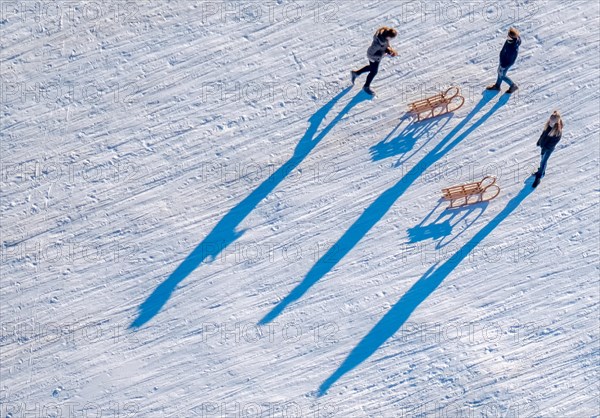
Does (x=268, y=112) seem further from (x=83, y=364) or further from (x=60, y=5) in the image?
(x=83, y=364)

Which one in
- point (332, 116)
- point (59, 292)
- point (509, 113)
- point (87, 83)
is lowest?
point (59, 292)

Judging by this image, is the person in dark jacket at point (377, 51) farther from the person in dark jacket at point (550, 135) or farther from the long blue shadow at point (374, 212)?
the person in dark jacket at point (550, 135)

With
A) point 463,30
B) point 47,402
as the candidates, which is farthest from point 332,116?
point 47,402

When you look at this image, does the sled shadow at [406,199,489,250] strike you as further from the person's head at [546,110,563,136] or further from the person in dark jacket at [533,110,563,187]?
the person's head at [546,110,563,136]

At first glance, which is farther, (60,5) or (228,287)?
(60,5)

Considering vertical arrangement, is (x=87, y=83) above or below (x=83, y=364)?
above

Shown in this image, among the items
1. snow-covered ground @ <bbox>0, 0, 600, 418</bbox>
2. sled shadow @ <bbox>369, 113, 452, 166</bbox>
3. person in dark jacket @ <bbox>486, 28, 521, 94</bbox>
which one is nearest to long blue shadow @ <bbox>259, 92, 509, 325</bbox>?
snow-covered ground @ <bbox>0, 0, 600, 418</bbox>
